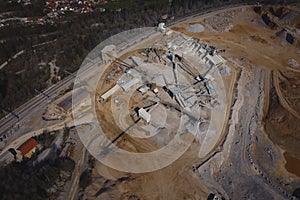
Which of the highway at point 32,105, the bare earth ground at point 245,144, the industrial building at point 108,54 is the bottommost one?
the bare earth ground at point 245,144

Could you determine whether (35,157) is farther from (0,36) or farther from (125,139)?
(0,36)

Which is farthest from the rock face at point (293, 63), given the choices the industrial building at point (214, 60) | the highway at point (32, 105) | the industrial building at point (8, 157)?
the industrial building at point (8, 157)

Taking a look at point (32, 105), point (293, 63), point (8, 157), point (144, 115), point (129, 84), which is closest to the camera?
point (8, 157)

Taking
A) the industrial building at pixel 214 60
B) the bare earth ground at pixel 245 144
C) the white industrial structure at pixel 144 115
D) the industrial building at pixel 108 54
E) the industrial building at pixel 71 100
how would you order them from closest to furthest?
the bare earth ground at pixel 245 144 → the white industrial structure at pixel 144 115 → the industrial building at pixel 71 100 → the industrial building at pixel 108 54 → the industrial building at pixel 214 60

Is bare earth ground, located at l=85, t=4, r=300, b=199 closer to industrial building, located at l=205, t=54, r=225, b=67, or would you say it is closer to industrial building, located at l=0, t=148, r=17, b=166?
industrial building, located at l=205, t=54, r=225, b=67

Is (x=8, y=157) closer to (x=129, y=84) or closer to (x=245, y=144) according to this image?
(x=129, y=84)

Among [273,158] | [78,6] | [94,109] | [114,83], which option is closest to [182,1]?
[78,6]

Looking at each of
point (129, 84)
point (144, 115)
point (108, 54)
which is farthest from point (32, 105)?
point (144, 115)

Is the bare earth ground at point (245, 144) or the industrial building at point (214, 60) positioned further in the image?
the industrial building at point (214, 60)

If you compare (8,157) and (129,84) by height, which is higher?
(129,84)

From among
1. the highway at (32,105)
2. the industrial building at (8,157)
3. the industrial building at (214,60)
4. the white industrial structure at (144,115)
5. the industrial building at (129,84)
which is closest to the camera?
the industrial building at (8,157)

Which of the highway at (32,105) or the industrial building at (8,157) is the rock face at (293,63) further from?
the industrial building at (8,157)
